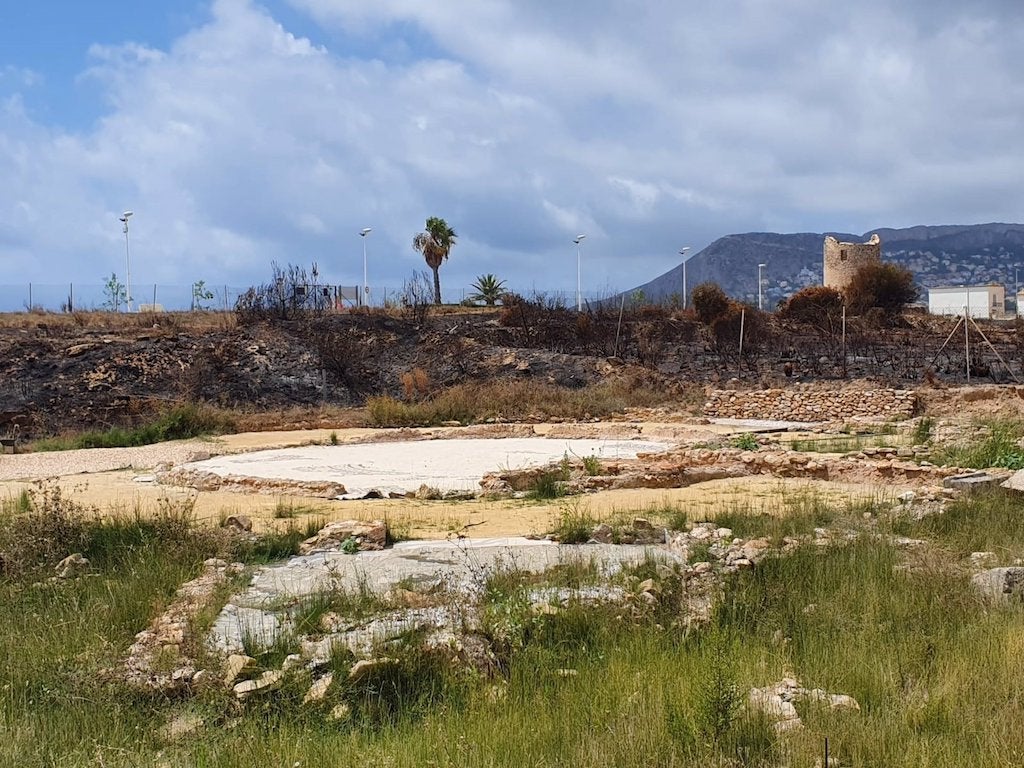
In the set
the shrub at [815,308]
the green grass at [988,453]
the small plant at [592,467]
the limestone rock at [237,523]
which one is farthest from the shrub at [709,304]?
the limestone rock at [237,523]

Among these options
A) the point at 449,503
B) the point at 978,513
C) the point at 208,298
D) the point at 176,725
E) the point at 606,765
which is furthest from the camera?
→ the point at 208,298

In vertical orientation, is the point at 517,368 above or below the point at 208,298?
below

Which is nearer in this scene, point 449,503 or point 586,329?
point 449,503

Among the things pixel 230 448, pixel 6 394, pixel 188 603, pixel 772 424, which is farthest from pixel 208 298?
pixel 188 603

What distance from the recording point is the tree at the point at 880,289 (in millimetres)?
47406

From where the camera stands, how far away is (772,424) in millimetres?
26141

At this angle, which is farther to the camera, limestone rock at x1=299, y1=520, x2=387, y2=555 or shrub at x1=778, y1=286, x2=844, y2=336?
shrub at x1=778, y1=286, x2=844, y2=336

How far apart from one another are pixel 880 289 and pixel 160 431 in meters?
37.3

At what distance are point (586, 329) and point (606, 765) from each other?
3497 cm

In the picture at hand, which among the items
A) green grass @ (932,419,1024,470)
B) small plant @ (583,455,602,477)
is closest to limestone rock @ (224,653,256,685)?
small plant @ (583,455,602,477)

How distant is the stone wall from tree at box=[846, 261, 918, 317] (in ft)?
66.5

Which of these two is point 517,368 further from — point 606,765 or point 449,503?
point 606,765

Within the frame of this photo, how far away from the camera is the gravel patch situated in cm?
1820

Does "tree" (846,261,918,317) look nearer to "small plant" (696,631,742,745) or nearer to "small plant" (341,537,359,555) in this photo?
"small plant" (341,537,359,555)
